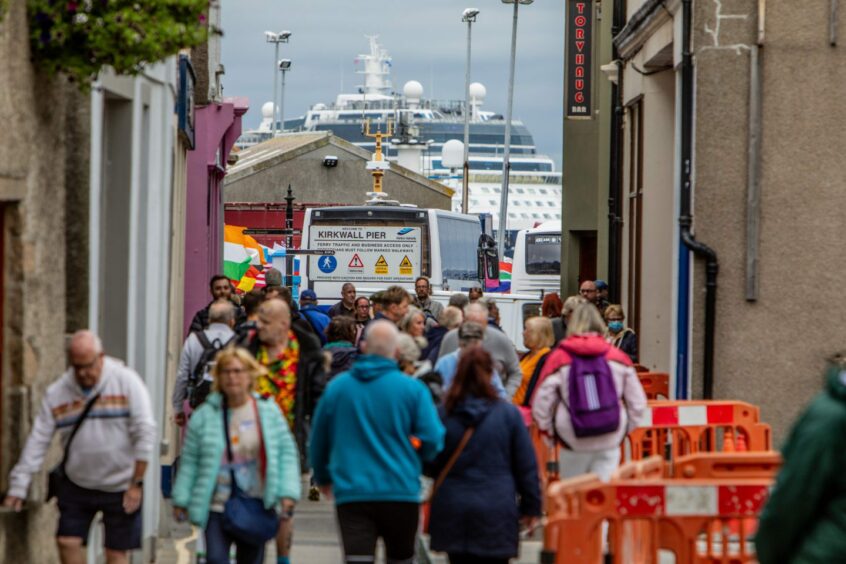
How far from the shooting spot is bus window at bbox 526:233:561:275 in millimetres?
55281

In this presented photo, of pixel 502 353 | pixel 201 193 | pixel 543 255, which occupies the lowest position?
pixel 502 353

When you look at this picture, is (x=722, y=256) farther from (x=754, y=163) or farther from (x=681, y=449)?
(x=681, y=449)

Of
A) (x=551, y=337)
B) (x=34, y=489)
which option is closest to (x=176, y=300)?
(x=551, y=337)

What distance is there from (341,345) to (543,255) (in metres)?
41.8

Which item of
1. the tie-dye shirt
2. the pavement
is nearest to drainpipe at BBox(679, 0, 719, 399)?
the pavement

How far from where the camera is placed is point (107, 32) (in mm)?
8914

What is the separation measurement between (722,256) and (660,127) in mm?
4087

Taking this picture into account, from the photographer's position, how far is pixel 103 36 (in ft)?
29.2

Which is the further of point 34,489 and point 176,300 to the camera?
point 176,300

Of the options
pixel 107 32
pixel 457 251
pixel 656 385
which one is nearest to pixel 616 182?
pixel 656 385

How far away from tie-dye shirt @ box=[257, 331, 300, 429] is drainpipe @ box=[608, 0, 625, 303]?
10780 millimetres

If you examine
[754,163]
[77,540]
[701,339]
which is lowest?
[77,540]

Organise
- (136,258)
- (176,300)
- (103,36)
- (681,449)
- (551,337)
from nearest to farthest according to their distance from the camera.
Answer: (103,36)
(136,258)
(681,449)
(551,337)
(176,300)

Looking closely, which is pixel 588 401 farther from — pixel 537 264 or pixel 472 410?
pixel 537 264
